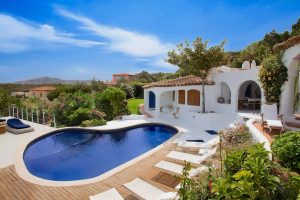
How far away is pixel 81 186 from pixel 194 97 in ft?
53.1

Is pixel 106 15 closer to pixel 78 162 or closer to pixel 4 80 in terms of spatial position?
pixel 78 162

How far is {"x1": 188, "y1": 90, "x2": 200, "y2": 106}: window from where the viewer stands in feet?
72.2

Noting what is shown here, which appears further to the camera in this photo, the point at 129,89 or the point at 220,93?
the point at 129,89

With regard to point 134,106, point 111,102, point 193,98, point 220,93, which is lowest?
point 134,106

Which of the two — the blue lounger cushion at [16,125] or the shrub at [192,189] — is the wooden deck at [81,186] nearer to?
the shrub at [192,189]

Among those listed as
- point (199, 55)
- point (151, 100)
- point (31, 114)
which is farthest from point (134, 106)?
point (199, 55)

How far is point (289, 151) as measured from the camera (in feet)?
21.9

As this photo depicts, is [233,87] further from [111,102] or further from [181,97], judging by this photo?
[111,102]

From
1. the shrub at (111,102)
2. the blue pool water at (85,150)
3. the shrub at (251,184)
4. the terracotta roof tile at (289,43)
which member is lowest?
the blue pool water at (85,150)

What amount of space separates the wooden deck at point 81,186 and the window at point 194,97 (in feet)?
44.2

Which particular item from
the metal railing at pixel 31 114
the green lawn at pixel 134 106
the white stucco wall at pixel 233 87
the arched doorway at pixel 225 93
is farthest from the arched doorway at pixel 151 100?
the metal railing at pixel 31 114

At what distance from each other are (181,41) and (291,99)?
9424mm

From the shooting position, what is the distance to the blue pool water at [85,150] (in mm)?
10664

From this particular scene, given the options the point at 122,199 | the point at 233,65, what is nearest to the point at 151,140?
the point at 122,199
